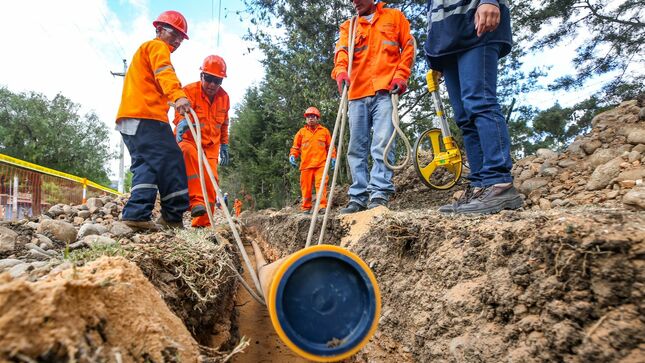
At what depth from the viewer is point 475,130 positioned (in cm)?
267

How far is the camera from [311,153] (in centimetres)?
711

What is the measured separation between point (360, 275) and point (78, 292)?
2.64ft

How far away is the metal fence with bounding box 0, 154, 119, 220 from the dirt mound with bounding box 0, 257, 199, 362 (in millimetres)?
7049

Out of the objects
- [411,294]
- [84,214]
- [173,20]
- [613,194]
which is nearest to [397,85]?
[613,194]

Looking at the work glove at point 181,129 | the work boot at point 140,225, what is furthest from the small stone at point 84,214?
the work boot at point 140,225

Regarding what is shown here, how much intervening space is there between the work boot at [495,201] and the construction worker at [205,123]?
279 centimetres

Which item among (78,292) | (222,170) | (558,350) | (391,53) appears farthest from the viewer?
(222,170)

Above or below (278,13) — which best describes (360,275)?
below

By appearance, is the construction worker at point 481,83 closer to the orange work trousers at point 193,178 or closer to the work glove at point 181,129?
the orange work trousers at point 193,178

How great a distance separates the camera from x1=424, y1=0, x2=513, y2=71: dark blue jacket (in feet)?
8.08

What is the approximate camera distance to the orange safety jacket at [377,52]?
12.0ft

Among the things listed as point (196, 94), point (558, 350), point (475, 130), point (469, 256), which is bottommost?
point (558, 350)

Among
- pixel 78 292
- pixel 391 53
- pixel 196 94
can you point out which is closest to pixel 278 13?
pixel 196 94

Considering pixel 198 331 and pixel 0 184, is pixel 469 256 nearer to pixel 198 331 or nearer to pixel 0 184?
pixel 198 331
